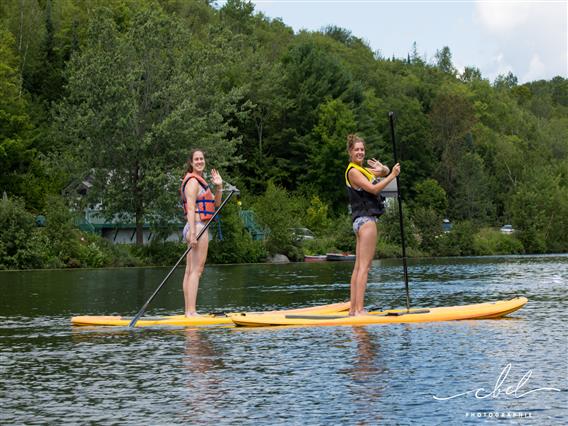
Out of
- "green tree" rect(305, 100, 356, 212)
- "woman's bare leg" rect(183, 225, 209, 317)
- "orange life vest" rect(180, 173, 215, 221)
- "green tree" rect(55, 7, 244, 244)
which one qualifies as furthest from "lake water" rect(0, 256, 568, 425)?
"green tree" rect(305, 100, 356, 212)

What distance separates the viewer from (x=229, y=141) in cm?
7269

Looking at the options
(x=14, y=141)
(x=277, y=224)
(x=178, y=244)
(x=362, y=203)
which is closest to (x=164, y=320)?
(x=362, y=203)

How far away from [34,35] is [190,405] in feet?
301

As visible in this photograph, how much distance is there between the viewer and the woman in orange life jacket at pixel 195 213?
17.0 m

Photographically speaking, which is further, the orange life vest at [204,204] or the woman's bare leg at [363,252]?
the orange life vest at [204,204]

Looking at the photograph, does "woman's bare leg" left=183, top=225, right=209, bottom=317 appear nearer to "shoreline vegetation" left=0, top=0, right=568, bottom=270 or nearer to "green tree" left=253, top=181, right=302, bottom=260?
"shoreline vegetation" left=0, top=0, right=568, bottom=270

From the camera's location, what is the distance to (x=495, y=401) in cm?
975

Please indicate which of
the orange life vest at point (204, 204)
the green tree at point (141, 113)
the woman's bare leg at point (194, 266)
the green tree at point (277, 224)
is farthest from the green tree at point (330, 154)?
the woman's bare leg at point (194, 266)

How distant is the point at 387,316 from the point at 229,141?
5677 centimetres

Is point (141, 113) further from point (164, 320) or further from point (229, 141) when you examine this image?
point (164, 320)

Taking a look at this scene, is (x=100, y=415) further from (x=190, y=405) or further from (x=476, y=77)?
(x=476, y=77)

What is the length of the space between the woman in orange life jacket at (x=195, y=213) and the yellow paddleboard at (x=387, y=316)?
1011 millimetres

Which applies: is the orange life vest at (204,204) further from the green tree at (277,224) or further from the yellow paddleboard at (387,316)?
the green tree at (277,224)

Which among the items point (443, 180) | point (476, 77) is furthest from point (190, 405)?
point (476, 77)
